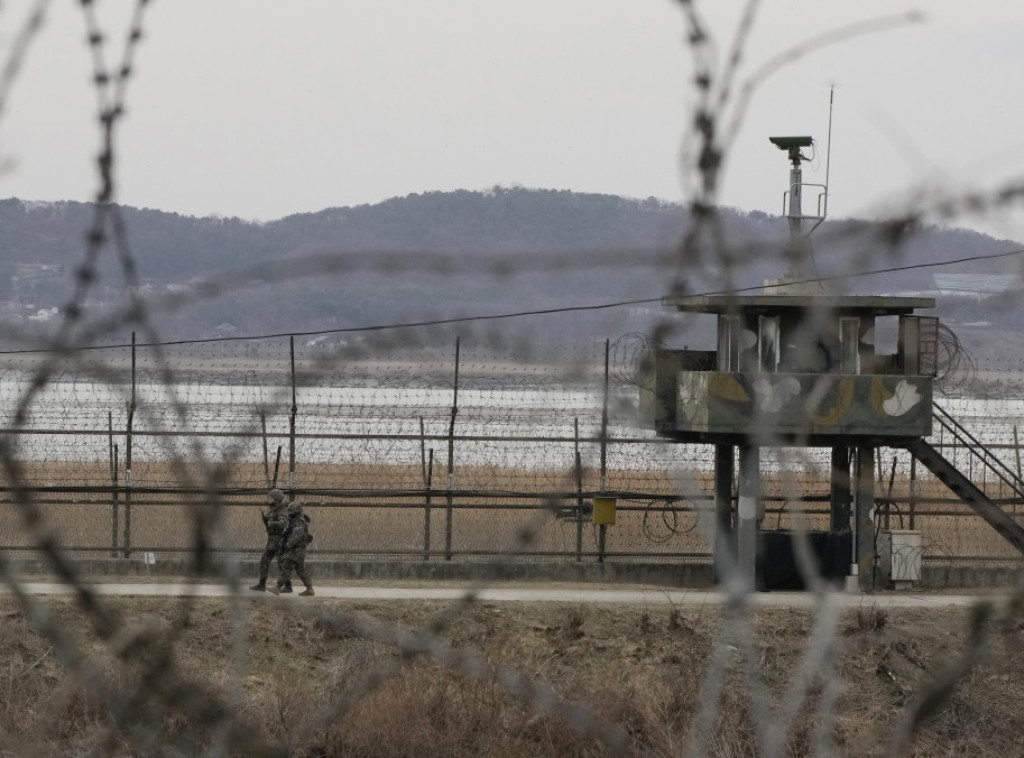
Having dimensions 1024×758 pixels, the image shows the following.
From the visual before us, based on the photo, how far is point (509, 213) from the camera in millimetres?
3928

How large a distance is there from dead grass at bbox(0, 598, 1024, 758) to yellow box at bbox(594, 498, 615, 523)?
180cm

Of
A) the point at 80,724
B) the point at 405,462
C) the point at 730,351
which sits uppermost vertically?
the point at 730,351

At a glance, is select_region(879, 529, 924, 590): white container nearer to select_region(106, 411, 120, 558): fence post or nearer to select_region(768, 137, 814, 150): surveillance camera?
select_region(768, 137, 814, 150): surveillance camera

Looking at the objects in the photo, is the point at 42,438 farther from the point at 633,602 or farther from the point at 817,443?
the point at 817,443

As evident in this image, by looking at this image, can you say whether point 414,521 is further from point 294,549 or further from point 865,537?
point 865,537

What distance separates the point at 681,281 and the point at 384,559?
18.1m

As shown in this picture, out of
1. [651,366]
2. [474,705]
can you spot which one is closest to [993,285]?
[651,366]

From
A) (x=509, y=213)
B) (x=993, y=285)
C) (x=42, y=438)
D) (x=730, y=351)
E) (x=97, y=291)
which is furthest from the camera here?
(x=42, y=438)

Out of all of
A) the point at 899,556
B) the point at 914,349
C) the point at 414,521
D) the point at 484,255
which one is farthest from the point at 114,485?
the point at 484,255

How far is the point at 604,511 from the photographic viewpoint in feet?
60.7

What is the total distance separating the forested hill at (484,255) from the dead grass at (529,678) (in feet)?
24.4

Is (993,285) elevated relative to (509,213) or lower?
lower

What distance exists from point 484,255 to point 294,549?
15188 millimetres

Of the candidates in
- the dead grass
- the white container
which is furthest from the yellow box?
the white container
